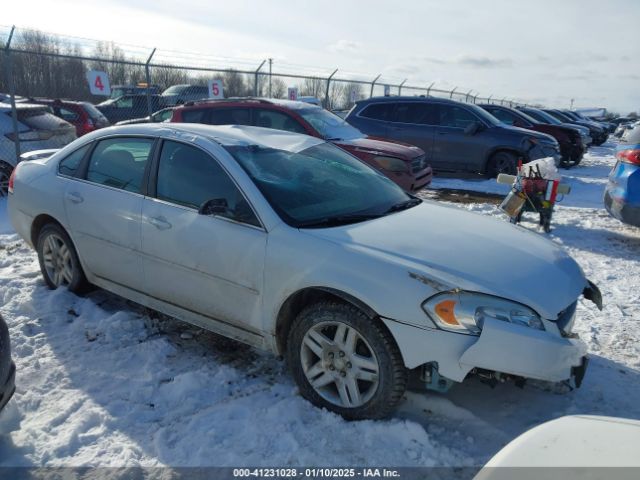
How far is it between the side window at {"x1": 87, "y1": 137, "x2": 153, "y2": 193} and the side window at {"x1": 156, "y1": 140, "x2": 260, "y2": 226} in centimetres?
23

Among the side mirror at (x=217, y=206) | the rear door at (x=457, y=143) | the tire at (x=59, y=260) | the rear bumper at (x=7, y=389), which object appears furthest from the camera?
the rear door at (x=457, y=143)

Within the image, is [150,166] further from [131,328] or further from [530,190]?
[530,190]

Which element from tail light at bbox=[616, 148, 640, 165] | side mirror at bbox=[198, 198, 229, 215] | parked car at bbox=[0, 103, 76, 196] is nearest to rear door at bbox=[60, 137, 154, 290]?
side mirror at bbox=[198, 198, 229, 215]

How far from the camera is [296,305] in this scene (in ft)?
10.4

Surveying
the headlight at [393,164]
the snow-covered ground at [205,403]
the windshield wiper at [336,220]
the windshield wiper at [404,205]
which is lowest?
the snow-covered ground at [205,403]

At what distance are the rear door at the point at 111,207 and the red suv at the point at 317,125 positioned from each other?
4572 mm

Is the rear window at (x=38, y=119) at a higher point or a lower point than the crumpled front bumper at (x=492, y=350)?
higher

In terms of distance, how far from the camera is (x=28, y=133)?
361 inches

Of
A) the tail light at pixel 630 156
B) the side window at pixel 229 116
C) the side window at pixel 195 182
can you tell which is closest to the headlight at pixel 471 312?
the side window at pixel 195 182

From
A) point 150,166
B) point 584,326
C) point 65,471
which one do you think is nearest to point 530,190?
point 584,326

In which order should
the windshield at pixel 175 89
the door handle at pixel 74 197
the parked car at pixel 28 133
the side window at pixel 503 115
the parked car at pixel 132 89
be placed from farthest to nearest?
the windshield at pixel 175 89
the parked car at pixel 132 89
the side window at pixel 503 115
the parked car at pixel 28 133
the door handle at pixel 74 197

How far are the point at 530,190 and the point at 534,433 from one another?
6.05 meters

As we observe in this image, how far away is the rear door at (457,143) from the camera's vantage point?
11.6 metres

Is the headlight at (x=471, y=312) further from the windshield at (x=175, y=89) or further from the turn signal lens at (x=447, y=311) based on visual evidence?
the windshield at (x=175, y=89)
